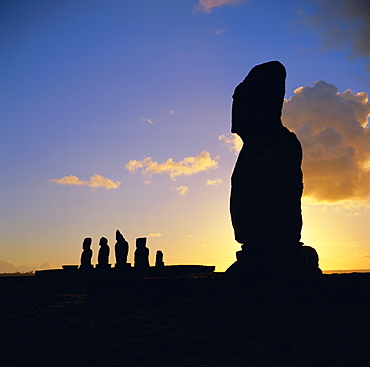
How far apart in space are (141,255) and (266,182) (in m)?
21.4

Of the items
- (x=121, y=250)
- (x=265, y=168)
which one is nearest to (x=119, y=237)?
(x=121, y=250)

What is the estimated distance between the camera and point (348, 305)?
9.48 meters

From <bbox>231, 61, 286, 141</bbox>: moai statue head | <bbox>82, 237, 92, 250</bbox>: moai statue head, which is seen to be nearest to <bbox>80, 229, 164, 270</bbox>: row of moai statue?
<bbox>82, 237, 92, 250</bbox>: moai statue head

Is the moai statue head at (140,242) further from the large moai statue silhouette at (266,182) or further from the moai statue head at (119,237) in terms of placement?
the large moai statue silhouette at (266,182)

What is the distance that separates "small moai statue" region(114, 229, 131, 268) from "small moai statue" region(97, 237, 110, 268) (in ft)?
2.90

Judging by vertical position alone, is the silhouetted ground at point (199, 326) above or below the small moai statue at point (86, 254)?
below

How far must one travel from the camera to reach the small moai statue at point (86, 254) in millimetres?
33147

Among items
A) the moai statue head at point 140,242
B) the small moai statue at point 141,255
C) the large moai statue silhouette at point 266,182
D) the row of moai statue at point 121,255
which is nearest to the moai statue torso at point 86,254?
the row of moai statue at point 121,255

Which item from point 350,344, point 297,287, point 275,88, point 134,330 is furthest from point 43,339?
point 275,88

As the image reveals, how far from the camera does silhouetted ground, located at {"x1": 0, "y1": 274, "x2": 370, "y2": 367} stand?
758 centimetres

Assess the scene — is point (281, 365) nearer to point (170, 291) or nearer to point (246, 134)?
point (170, 291)

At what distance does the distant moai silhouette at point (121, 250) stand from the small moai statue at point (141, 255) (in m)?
0.95

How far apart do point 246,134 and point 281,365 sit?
926cm

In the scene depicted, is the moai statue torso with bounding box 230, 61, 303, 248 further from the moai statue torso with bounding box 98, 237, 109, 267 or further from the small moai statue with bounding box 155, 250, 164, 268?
the small moai statue with bounding box 155, 250, 164, 268
